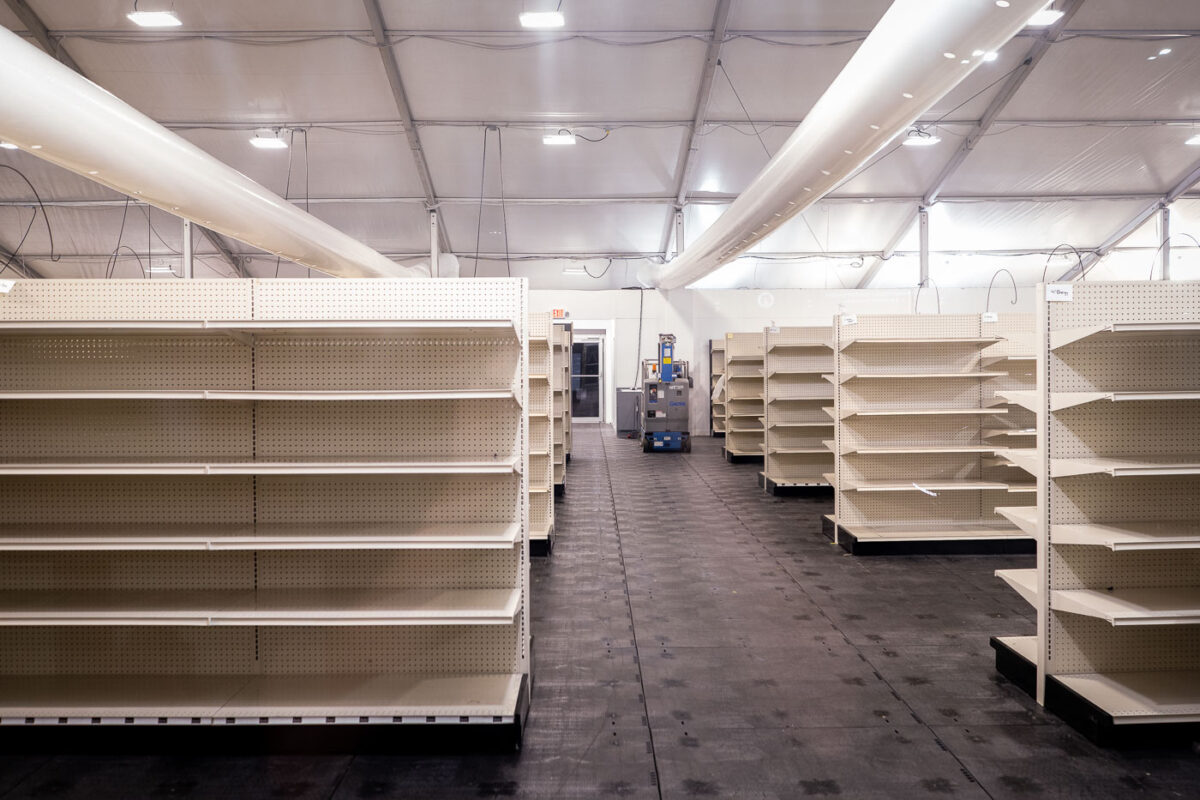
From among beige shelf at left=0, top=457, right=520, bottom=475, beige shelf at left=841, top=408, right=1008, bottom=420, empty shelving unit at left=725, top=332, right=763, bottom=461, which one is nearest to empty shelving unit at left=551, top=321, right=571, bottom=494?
empty shelving unit at left=725, top=332, right=763, bottom=461

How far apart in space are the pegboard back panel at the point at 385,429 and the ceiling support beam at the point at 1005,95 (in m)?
8.09

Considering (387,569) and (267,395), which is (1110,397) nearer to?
(387,569)

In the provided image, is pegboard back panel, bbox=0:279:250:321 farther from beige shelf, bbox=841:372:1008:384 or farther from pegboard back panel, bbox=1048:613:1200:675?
beige shelf, bbox=841:372:1008:384

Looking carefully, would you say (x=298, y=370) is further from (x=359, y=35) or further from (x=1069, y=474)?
(x=359, y=35)

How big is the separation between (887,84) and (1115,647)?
2965 mm

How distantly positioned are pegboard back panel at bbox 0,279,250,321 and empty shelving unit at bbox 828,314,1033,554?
15.7 feet

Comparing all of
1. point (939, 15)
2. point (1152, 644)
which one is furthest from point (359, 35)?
point (1152, 644)

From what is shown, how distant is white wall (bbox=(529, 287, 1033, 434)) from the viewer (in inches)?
599

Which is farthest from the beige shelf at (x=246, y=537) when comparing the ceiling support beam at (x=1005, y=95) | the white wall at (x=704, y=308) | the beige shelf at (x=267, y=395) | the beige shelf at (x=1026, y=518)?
the white wall at (x=704, y=308)

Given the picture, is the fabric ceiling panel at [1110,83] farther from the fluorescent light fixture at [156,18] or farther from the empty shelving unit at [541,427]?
the fluorescent light fixture at [156,18]

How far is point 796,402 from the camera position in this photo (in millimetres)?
8734

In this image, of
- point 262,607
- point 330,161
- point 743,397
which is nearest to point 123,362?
point 262,607

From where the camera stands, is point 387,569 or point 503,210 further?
point 503,210

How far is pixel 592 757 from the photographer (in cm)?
284
